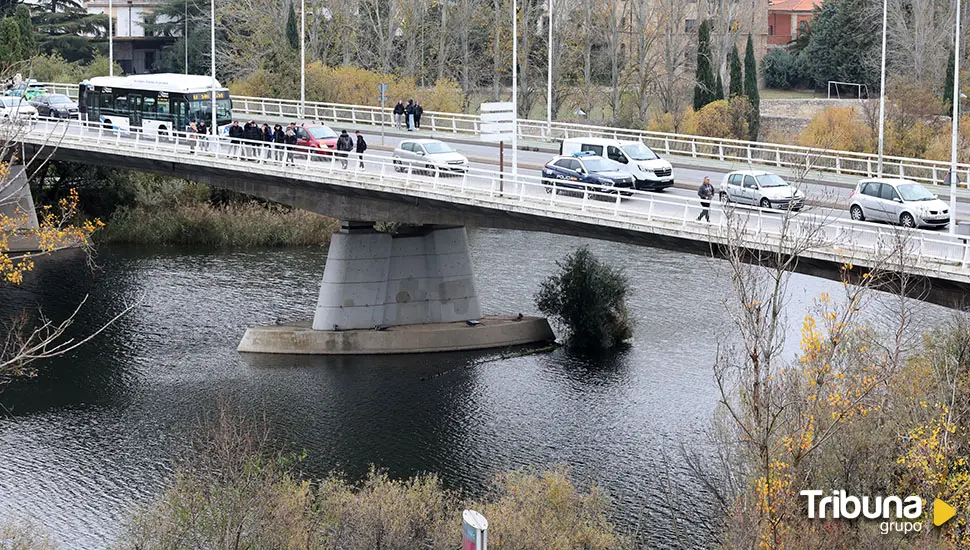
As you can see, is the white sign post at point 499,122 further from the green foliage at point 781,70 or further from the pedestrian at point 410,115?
the green foliage at point 781,70

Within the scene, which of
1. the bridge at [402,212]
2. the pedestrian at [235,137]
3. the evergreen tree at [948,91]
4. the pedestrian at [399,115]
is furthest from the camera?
Result: the evergreen tree at [948,91]

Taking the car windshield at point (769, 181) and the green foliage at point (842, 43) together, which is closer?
the car windshield at point (769, 181)

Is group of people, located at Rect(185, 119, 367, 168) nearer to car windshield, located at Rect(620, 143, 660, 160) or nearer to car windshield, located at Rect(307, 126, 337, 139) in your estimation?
car windshield, located at Rect(307, 126, 337, 139)

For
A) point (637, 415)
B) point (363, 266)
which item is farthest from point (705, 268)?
point (637, 415)

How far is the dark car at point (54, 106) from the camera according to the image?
223 ft

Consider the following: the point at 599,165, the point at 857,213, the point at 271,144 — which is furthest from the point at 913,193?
the point at 271,144

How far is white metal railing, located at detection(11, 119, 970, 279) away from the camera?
32531 mm

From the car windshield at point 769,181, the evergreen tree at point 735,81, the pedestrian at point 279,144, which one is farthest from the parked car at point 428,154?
the evergreen tree at point 735,81

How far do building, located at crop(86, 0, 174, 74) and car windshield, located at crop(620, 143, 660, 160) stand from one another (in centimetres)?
8165

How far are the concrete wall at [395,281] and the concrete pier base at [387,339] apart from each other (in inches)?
29.0

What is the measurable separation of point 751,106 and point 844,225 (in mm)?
45098

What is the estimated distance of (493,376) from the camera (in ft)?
151

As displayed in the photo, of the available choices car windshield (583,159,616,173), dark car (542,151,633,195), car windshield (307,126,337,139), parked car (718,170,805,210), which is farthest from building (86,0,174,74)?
parked car (718,170,805,210)

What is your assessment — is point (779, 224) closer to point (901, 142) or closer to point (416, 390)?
point (416, 390)
